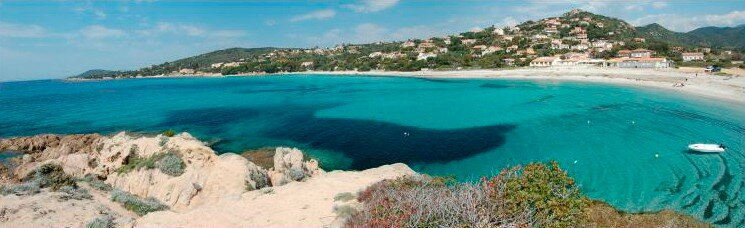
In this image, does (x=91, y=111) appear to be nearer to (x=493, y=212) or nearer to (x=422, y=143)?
(x=422, y=143)

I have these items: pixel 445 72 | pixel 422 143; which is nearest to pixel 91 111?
pixel 422 143

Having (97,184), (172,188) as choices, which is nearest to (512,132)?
(172,188)

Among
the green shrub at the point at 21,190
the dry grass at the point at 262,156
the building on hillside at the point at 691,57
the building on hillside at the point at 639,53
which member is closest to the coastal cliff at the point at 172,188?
the green shrub at the point at 21,190

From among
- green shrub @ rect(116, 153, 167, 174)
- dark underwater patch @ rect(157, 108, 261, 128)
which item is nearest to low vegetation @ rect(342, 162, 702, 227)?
green shrub @ rect(116, 153, 167, 174)

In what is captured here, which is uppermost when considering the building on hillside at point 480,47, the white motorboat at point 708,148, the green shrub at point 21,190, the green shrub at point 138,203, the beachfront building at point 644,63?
the building on hillside at point 480,47

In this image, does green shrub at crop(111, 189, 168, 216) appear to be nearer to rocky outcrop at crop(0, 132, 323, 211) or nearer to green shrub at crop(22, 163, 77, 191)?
rocky outcrop at crop(0, 132, 323, 211)

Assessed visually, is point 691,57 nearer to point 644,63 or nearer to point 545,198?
point 644,63

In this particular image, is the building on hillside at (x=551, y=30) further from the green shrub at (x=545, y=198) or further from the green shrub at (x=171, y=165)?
the green shrub at (x=545, y=198)

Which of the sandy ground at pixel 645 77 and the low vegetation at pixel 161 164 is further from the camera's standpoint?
the sandy ground at pixel 645 77
